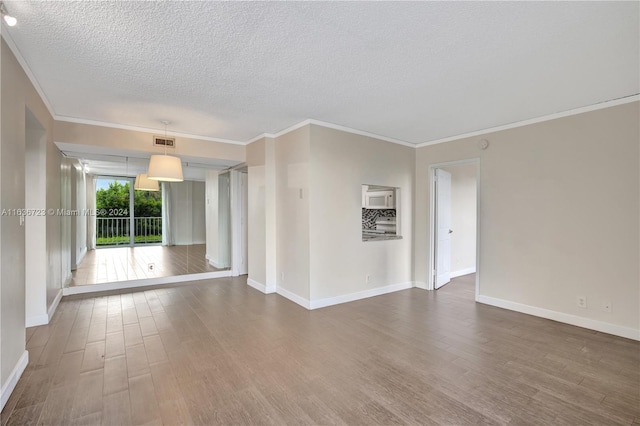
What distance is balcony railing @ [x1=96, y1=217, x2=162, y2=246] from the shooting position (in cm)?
514

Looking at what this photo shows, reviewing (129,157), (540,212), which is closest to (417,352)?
(540,212)

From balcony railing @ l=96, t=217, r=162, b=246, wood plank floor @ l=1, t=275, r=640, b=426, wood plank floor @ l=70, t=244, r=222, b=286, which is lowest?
wood plank floor @ l=1, t=275, r=640, b=426

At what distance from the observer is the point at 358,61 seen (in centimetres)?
256

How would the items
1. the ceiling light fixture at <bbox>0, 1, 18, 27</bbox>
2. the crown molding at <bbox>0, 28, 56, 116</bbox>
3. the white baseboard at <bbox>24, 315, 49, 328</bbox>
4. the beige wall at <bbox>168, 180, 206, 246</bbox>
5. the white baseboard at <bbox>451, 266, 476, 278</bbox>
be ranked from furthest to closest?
the white baseboard at <bbox>451, 266, 476, 278</bbox>, the beige wall at <bbox>168, 180, 206, 246</bbox>, the white baseboard at <bbox>24, 315, 49, 328</bbox>, the crown molding at <bbox>0, 28, 56, 116</bbox>, the ceiling light fixture at <bbox>0, 1, 18, 27</bbox>

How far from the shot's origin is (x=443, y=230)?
215 inches

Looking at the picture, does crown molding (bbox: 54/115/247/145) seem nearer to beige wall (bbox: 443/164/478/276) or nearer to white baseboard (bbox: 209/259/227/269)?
white baseboard (bbox: 209/259/227/269)

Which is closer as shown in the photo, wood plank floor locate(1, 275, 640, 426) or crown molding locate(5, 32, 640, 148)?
wood plank floor locate(1, 275, 640, 426)

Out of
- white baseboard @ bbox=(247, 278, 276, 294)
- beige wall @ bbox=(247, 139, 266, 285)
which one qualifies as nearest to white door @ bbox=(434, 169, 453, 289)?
white baseboard @ bbox=(247, 278, 276, 294)

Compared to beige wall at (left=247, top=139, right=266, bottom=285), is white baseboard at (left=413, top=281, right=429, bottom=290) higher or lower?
lower

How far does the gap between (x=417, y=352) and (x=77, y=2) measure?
12.6 feet

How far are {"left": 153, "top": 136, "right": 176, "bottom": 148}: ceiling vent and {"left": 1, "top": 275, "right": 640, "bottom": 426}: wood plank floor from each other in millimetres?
2503

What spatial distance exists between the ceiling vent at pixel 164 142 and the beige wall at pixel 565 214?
4801 mm

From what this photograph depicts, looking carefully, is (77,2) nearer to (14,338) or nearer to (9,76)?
(9,76)

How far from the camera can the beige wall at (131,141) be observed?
162 inches
